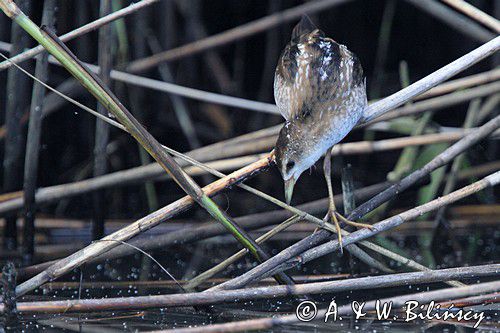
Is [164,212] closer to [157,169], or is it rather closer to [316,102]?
[316,102]

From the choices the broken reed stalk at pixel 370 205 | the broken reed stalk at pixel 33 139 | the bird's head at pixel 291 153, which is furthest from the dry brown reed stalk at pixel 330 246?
the broken reed stalk at pixel 33 139

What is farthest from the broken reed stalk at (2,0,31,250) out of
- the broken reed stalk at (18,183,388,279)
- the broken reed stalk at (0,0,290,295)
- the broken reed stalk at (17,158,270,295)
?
the broken reed stalk at (17,158,270,295)

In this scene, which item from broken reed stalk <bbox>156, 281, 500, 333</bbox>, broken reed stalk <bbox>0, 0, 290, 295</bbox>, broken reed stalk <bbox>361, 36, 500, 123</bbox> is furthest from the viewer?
broken reed stalk <bbox>361, 36, 500, 123</bbox>

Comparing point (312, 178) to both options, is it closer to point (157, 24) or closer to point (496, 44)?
point (157, 24)

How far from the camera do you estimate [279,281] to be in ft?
10.2

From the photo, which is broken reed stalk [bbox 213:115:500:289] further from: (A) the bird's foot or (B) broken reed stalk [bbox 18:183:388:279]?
(B) broken reed stalk [bbox 18:183:388:279]

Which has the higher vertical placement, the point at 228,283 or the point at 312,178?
the point at 312,178

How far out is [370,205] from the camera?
10.8 feet

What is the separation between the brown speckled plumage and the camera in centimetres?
329

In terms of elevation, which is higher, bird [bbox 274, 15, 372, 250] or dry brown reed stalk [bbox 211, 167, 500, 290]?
bird [bbox 274, 15, 372, 250]

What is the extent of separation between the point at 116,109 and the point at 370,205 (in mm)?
1111

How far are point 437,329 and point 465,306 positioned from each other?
202 millimetres

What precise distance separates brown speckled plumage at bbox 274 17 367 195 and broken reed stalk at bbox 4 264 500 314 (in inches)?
23.0

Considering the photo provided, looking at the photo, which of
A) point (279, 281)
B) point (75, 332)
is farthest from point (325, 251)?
point (75, 332)
